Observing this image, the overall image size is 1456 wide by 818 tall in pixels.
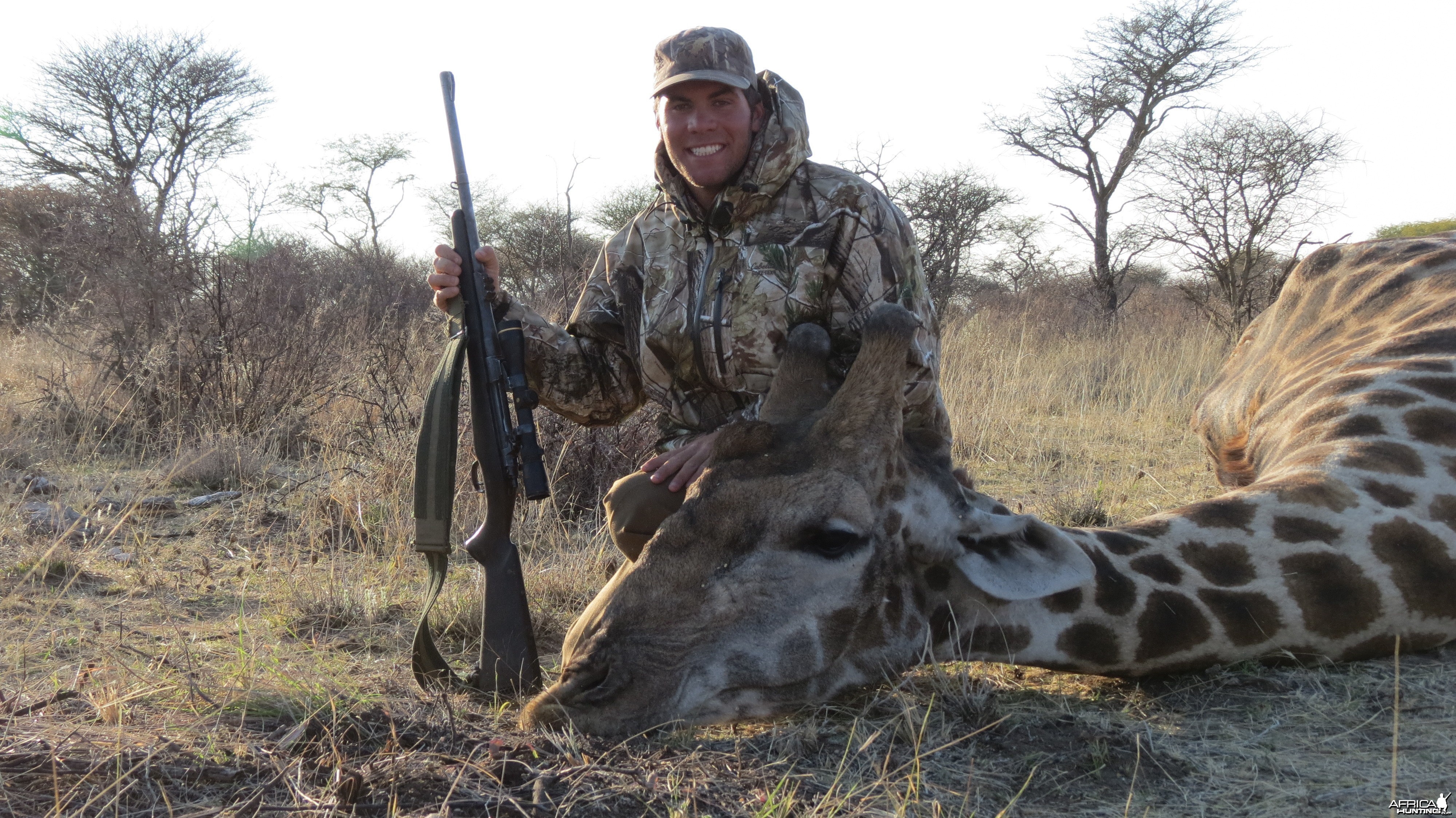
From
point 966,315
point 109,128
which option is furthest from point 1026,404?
point 109,128

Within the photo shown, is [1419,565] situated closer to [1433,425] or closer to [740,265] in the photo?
[1433,425]

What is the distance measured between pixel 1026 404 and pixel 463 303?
21.1 ft

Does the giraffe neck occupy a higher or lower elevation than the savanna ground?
higher

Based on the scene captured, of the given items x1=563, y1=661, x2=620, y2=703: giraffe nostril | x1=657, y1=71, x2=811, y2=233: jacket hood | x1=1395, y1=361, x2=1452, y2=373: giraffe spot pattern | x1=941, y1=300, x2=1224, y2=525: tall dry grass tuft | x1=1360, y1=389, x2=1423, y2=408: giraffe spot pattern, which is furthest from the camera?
x1=941, y1=300, x2=1224, y2=525: tall dry grass tuft

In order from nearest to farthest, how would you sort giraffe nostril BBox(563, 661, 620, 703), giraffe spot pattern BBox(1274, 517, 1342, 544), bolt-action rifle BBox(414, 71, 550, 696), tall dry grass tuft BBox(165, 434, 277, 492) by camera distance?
1. giraffe nostril BBox(563, 661, 620, 703)
2. giraffe spot pattern BBox(1274, 517, 1342, 544)
3. bolt-action rifle BBox(414, 71, 550, 696)
4. tall dry grass tuft BBox(165, 434, 277, 492)

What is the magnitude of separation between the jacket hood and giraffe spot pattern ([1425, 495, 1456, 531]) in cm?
219

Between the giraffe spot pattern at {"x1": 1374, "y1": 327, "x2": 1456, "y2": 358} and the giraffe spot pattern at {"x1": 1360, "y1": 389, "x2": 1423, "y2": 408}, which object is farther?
the giraffe spot pattern at {"x1": 1374, "y1": 327, "x2": 1456, "y2": 358}

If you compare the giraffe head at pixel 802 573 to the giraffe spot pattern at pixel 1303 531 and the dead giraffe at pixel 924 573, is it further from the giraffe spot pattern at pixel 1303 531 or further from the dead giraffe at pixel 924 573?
the giraffe spot pattern at pixel 1303 531

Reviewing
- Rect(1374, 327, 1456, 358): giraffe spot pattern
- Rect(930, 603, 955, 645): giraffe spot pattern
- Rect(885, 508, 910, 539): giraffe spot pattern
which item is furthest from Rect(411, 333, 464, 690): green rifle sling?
Rect(1374, 327, 1456, 358): giraffe spot pattern

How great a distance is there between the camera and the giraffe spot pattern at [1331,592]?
2732 millimetres

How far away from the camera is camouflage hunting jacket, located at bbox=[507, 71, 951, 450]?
3.54m

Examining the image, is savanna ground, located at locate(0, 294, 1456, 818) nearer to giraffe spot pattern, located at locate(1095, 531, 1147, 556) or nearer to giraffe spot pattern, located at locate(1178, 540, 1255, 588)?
giraffe spot pattern, located at locate(1178, 540, 1255, 588)

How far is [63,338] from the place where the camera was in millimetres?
9500

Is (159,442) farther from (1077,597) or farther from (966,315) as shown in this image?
(966,315)
